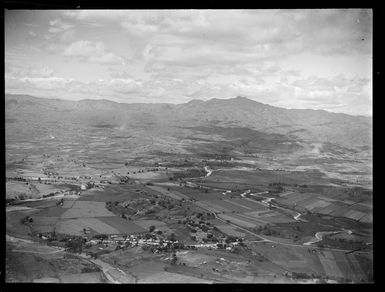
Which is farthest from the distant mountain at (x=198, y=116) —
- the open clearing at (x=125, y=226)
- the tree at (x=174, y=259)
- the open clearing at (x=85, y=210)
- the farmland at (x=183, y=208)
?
the tree at (x=174, y=259)

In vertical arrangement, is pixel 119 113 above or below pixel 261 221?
above

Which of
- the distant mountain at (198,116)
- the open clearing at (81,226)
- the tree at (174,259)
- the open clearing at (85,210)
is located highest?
the distant mountain at (198,116)

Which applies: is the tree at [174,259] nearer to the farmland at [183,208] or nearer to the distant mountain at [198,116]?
the farmland at [183,208]

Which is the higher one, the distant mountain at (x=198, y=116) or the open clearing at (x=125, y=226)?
the distant mountain at (x=198, y=116)

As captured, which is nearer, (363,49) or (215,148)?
(363,49)

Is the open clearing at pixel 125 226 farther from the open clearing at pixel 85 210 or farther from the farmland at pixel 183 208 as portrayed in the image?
the open clearing at pixel 85 210

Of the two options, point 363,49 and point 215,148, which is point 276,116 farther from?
point 363,49

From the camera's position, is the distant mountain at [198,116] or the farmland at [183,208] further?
the distant mountain at [198,116]

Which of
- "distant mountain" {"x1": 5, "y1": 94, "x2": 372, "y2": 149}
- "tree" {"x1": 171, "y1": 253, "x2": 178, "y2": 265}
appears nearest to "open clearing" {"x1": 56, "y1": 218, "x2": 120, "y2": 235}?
"tree" {"x1": 171, "y1": 253, "x2": 178, "y2": 265}

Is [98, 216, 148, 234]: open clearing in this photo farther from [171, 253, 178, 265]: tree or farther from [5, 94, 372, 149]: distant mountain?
[5, 94, 372, 149]: distant mountain
